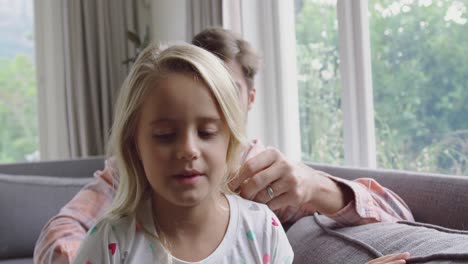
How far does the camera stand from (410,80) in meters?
2.31

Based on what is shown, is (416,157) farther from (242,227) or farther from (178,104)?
(178,104)

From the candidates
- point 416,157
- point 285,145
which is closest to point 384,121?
point 416,157

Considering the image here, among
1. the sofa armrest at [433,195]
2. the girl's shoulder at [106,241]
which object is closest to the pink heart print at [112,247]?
the girl's shoulder at [106,241]

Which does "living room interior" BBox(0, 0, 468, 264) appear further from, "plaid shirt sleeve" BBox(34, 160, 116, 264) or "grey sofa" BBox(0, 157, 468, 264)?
"plaid shirt sleeve" BBox(34, 160, 116, 264)

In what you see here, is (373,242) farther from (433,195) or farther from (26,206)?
(26,206)

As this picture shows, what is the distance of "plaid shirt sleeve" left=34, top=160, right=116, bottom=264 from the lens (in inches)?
53.6

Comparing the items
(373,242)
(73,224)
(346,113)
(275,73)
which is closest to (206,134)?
(373,242)

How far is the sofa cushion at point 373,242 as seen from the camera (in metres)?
0.91

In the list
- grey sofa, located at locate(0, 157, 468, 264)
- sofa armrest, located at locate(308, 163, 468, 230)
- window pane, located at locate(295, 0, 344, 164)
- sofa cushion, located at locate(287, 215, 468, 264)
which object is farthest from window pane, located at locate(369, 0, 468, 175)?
sofa cushion, located at locate(287, 215, 468, 264)

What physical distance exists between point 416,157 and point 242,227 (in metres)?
1.57

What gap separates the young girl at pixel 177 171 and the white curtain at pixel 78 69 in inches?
141

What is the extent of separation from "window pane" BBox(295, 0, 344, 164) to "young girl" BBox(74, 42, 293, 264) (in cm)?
188

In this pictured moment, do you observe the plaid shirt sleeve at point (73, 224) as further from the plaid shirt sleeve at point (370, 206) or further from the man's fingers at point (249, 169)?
Answer: the plaid shirt sleeve at point (370, 206)

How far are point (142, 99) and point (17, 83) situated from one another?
413cm
